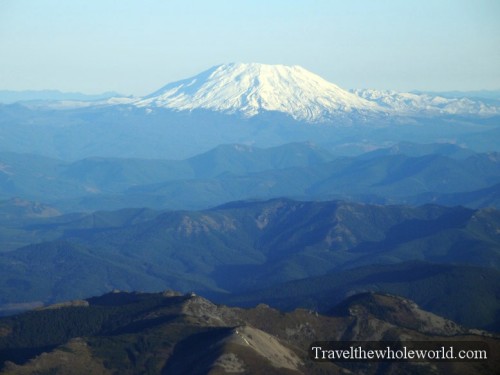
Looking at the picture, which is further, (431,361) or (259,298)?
(259,298)

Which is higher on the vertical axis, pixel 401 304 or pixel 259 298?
pixel 401 304

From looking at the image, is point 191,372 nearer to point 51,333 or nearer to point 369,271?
point 51,333

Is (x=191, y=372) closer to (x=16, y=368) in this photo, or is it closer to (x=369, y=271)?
(x=16, y=368)

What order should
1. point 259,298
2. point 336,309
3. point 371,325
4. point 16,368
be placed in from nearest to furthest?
point 16,368, point 371,325, point 336,309, point 259,298

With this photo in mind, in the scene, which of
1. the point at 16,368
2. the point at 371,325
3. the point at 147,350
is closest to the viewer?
the point at 16,368

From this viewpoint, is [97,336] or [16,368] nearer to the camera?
[16,368]

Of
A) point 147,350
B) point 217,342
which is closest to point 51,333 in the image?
point 147,350

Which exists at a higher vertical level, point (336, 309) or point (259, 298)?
point (336, 309)

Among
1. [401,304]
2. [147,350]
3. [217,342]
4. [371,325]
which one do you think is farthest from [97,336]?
[401,304]

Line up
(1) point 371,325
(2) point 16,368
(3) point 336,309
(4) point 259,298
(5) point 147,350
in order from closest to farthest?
(2) point 16,368
(5) point 147,350
(1) point 371,325
(3) point 336,309
(4) point 259,298
